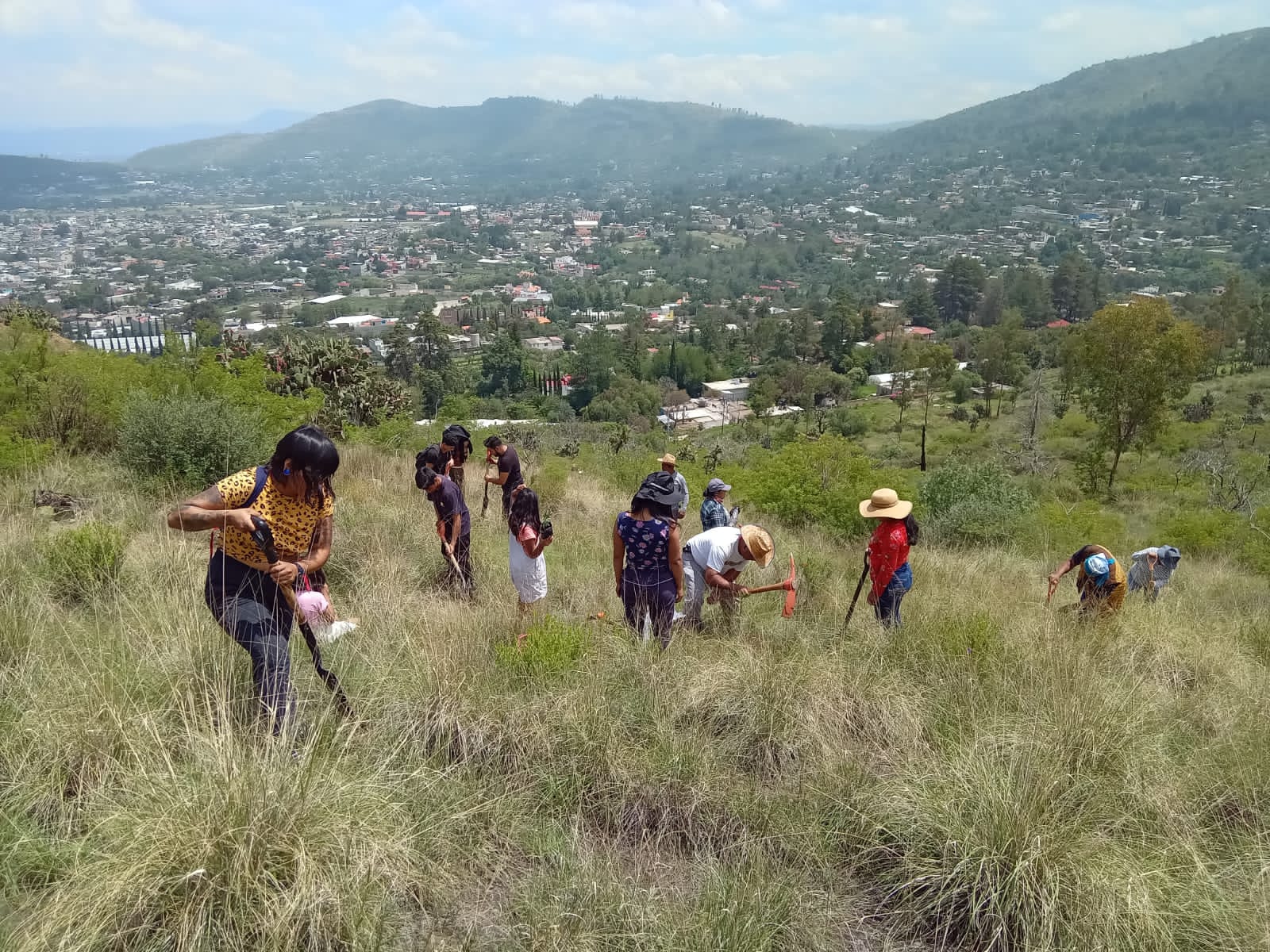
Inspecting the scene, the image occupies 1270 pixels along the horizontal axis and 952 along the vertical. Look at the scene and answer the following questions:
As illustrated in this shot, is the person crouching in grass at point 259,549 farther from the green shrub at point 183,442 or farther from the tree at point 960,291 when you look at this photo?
the tree at point 960,291

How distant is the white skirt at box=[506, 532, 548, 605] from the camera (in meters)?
4.39

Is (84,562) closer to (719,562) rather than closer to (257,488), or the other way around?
(257,488)

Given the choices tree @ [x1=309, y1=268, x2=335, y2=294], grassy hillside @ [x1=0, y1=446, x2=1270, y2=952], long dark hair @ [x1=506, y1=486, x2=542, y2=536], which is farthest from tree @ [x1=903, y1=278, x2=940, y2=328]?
grassy hillside @ [x1=0, y1=446, x2=1270, y2=952]

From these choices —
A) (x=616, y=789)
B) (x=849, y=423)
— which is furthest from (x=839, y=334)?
(x=616, y=789)

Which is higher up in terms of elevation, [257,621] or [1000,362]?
[257,621]

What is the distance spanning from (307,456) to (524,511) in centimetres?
177

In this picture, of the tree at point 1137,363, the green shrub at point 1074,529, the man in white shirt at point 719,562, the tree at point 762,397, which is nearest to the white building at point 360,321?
the tree at point 762,397

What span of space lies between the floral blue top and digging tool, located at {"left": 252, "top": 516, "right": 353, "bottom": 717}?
59.3 inches

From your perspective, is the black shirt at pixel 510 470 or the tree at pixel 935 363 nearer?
the black shirt at pixel 510 470

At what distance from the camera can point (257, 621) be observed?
2.74 m

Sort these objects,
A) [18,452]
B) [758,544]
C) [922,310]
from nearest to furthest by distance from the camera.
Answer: [758,544]
[18,452]
[922,310]

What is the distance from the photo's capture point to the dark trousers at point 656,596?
395 centimetres

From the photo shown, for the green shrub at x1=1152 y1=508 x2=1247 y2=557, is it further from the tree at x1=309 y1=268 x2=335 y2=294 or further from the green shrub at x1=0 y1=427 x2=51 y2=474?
the tree at x1=309 y1=268 x2=335 y2=294

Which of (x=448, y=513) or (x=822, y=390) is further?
(x=822, y=390)
